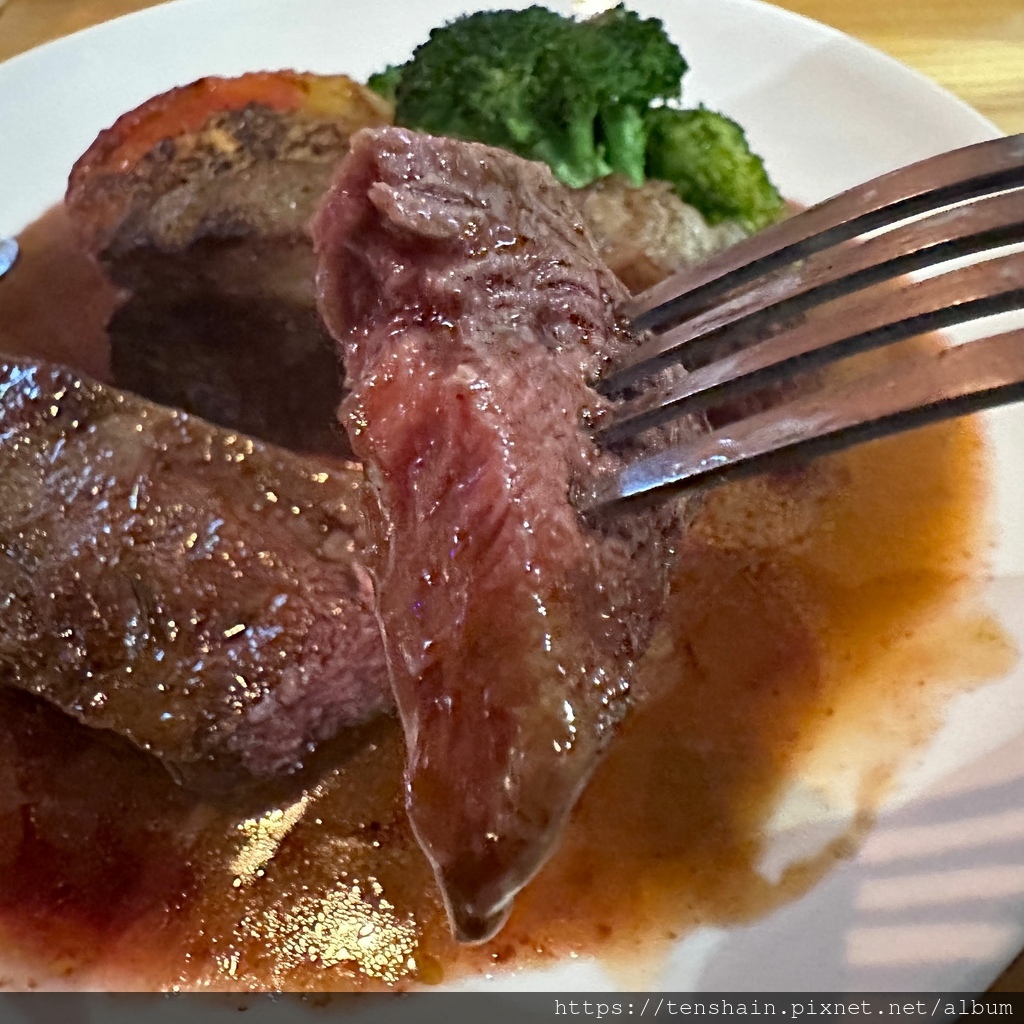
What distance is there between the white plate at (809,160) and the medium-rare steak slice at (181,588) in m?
0.68

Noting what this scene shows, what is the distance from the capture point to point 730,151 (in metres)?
2.44

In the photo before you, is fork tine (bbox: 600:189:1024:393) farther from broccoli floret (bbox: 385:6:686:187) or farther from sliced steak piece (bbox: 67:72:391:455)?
sliced steak piece (bbox: 67:72:391:455)

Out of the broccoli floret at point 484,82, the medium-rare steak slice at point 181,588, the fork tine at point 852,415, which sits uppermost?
the broccoli floret at point 484,82

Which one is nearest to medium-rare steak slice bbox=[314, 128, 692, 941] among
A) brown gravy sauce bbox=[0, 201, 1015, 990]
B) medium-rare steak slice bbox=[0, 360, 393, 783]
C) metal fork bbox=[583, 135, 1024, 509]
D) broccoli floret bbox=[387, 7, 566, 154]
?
metal fork bbox=[583, 135, 1024, 509]

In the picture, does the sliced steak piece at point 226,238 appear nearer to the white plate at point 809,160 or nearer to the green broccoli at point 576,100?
the green broccoli at point 576,100

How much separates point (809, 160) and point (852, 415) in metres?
1.87

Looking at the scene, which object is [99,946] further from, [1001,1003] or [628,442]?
[1001,1003]

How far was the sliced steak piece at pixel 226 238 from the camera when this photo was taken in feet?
8.24

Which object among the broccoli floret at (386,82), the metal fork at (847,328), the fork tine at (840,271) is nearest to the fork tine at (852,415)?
the metal fork at (847,328)

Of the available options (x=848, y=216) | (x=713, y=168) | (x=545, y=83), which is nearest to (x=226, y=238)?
(x=545, y=83)

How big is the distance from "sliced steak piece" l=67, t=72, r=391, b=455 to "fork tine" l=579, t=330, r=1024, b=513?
1.35m

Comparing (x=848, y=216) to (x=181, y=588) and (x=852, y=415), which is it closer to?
(x=852, y=415)

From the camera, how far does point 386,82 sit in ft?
8.86

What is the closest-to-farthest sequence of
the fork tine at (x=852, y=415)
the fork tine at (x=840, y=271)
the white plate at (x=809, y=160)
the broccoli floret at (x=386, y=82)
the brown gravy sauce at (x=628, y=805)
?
1. the fork tine at (x=852, y=415)
2. the fork tine at (x=840, y=271)
3. the white plate at (x=809, y=160)
4. the brown gravy sauce at (x=628, y=805)
5. the broccoli floret at (x=386, y=82)
